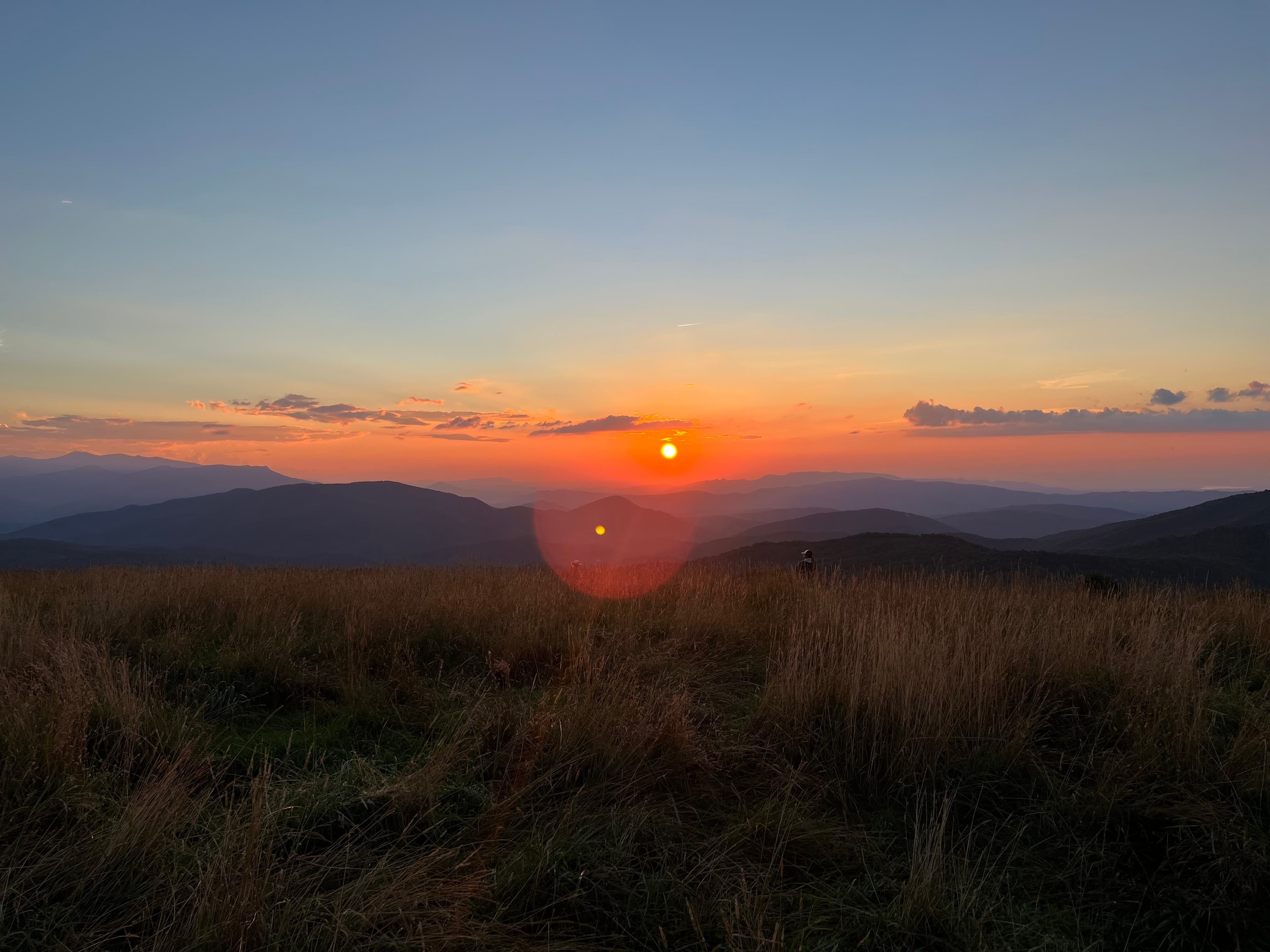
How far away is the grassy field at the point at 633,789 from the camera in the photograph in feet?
7.89

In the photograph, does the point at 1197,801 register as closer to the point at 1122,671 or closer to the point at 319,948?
the point at 1122,671

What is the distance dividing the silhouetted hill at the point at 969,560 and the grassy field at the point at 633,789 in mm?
16529

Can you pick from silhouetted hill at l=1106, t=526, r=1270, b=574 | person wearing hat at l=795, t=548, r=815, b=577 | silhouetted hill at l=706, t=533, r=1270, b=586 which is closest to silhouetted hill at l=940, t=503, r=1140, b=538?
silhouetted hill at l=1106, t=526, r=1270, b=574

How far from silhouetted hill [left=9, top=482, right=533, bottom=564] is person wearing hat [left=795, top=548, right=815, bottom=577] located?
129 metres

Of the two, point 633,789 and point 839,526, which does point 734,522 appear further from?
point 633,789

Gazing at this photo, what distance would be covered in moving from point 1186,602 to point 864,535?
29056 millimetres

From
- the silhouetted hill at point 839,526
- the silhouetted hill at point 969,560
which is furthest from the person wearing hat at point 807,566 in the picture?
the silhouetted hill at point 839,526

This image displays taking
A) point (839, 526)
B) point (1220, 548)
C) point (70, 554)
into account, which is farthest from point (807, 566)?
point (70, 554)

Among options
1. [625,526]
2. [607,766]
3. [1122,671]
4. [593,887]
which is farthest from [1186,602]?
[625,526]

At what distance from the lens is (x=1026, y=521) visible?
16012 cm

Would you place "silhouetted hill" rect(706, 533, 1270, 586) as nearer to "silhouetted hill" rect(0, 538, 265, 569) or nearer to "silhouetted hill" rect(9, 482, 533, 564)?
"silhouetted hill" rect(0, 538, 265, 569)

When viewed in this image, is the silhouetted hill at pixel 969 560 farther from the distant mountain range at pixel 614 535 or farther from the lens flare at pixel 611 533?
the lens flare at pixel 611 533

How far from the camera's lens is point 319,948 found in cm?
212

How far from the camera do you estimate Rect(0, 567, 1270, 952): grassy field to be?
2.41 m
